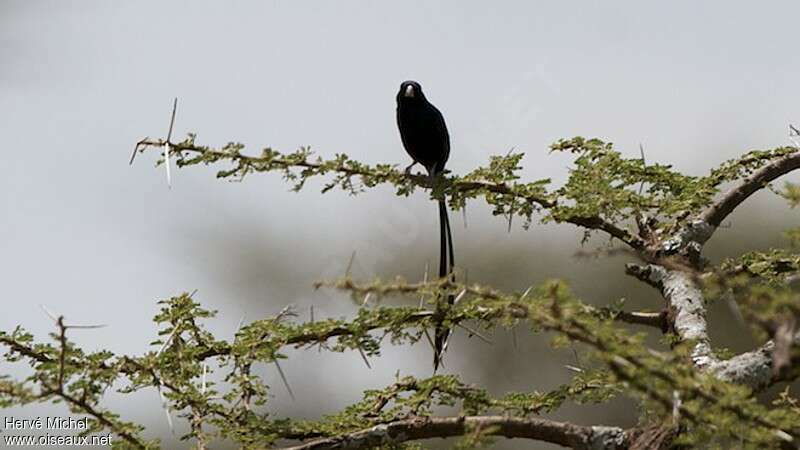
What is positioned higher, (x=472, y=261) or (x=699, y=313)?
(x=472, y=261)

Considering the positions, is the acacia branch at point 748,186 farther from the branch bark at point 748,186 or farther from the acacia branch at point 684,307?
the acacia branch at point 684,307

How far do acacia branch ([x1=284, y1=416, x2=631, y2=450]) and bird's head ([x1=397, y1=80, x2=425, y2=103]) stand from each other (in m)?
2.12

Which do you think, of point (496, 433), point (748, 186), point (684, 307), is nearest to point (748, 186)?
point (748, 186)

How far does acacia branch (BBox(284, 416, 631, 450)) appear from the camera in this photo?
292 cm

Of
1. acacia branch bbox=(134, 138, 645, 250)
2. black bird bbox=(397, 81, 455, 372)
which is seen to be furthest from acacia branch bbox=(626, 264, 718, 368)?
black bird bbox=(397, 81, 455, 372)

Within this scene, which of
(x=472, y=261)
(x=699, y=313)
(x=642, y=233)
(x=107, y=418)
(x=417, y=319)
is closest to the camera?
(x=107, y=418)

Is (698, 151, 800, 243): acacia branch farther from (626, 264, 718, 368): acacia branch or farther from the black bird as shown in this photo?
the black bird

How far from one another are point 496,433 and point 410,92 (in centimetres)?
224

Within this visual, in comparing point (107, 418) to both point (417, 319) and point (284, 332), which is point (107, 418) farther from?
point (417, 319)

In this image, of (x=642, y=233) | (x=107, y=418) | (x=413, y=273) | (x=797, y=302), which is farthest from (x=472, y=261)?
(x=797, y=302)

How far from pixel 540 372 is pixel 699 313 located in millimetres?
7086

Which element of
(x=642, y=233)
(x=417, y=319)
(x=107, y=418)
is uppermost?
(x=642, y=233)

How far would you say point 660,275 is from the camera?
3586 millimetres

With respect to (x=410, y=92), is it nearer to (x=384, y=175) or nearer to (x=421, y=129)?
(x=421, y=129)
